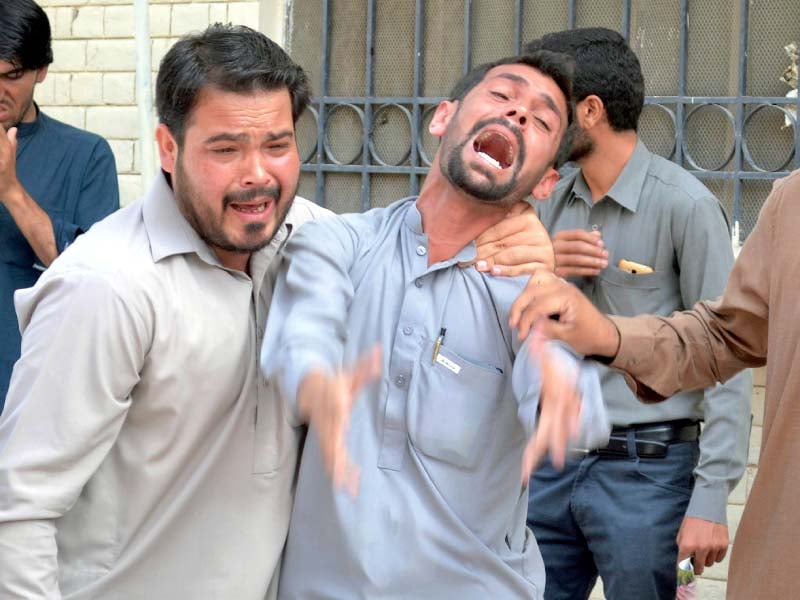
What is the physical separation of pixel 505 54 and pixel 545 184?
283 cm

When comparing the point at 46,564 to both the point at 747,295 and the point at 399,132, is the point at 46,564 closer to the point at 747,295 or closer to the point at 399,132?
the point at 747,295

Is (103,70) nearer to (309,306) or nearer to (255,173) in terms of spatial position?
(255,173)

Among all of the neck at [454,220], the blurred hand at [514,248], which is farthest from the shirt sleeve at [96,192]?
the blurred hand at [514,248]

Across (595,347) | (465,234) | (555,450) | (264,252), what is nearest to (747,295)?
(595,347)

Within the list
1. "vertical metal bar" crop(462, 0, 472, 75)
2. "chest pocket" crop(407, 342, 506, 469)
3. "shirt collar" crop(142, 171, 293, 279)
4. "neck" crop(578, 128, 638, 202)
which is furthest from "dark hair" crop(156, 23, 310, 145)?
"vertical metal bar" crop(462, 0, 472, 75)

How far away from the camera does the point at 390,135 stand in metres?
5.48

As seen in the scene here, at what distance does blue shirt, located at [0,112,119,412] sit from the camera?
379 cm

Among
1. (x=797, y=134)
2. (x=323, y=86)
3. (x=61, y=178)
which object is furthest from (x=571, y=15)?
(x=61, y=178)

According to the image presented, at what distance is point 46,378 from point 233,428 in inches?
14.7

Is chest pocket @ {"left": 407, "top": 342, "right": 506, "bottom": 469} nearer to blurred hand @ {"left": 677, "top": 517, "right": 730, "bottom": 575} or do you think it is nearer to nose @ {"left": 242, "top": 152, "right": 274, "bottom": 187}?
nose @ {"left": 242, "top": 152, "right": 274, "bottom": 187}

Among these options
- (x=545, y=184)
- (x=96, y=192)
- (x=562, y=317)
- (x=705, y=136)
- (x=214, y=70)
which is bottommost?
(x=562, y=317)

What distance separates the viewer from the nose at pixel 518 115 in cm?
258

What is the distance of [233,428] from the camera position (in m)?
2.49

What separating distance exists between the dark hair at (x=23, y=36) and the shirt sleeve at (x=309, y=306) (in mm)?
1651
